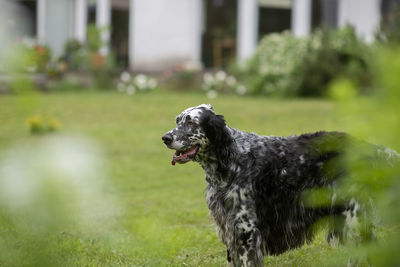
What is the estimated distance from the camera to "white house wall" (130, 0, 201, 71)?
17594 millimetres

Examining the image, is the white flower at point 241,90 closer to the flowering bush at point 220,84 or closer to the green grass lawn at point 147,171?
the flowering bush at point 220,84

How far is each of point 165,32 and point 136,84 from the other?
2.75 metres

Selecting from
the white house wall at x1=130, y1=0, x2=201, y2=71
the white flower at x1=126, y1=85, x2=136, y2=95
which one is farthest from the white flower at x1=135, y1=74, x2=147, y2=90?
the white house wall at x1=130, y1=0, x2=201, y2=71

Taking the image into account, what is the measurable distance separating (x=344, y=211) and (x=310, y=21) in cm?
1432

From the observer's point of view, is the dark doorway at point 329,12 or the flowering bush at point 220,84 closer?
the flowering bush at point 220,84

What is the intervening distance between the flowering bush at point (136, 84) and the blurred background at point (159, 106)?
0.21ft

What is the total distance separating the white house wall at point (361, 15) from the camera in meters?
14.8

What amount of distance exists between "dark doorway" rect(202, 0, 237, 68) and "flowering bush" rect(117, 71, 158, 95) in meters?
2.59

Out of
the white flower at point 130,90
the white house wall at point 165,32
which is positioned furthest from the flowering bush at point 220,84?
the white house wall at point 165,32

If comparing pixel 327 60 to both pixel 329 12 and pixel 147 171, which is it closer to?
pixel 329 12

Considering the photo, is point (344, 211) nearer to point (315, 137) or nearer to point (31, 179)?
point (315, 137)

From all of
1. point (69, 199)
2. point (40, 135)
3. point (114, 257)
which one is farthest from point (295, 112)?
point (69, 199)

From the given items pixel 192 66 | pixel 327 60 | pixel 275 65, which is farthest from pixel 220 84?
pixel 327 60

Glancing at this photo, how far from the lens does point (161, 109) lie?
1284cm
